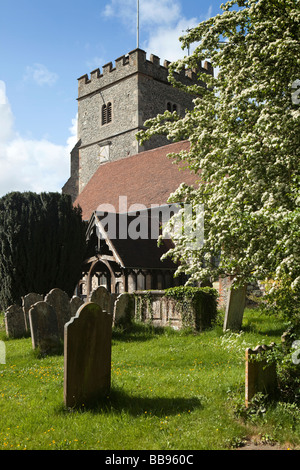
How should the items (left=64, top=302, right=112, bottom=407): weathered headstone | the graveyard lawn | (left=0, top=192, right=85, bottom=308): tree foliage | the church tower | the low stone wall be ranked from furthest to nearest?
the church tower < (left=0, top=192, right=85, bottom=308): tree foliage < the low stone wall < (left=64, top=302, right=112, bottom=407): weathered headstone < the graveyard lawn

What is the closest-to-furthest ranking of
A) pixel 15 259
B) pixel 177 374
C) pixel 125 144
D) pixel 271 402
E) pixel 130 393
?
pixel 271 402
pixel 130 393
pixel 177 374
pixel 15 259
pixel 125 144

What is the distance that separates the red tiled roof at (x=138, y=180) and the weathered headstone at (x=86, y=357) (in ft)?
43.0

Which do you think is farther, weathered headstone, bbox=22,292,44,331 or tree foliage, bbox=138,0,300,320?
weathered headstone, bbox=22,292,44,331

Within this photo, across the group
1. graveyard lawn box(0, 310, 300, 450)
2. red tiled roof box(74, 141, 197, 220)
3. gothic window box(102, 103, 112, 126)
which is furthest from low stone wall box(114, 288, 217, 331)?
gothic window box(102, 103, 112, 126)

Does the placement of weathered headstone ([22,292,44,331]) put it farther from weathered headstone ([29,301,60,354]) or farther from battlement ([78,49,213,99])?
battlement ([78,49,213,99])

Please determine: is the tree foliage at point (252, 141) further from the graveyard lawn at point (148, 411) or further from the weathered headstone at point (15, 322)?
the weathered headstone at point (15, 322)

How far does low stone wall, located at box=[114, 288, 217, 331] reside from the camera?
35.6 ft

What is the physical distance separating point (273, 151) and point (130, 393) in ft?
12.3

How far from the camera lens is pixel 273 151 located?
6.15 meters

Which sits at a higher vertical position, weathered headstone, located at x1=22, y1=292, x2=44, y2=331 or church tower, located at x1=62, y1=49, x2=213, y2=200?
church tower, located at x1=62, y1=49, x2=213, y2=200

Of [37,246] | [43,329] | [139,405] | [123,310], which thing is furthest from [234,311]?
[37,246]

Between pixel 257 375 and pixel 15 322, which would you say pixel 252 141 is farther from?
pixel 15 322
